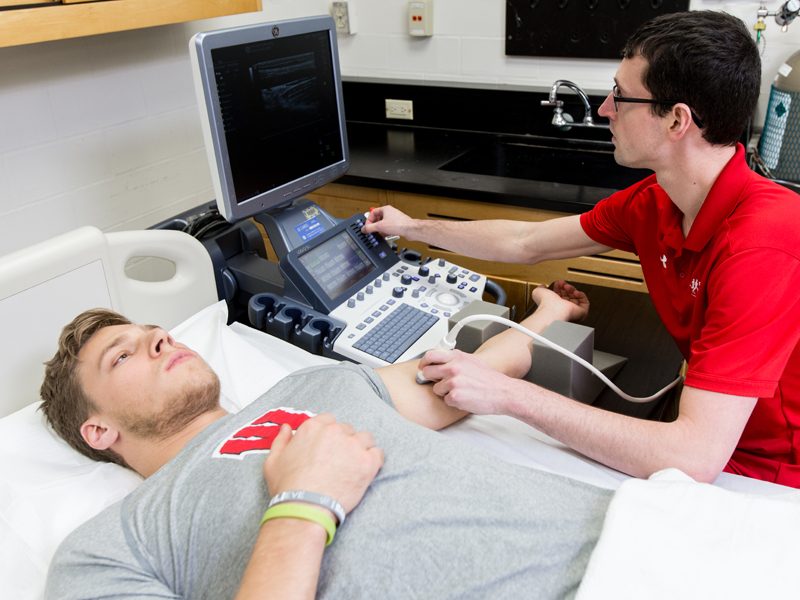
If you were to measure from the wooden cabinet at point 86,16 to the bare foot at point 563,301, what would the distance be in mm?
1341

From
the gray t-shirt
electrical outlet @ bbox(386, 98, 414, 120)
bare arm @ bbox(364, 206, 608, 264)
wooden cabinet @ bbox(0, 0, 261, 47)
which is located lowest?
the gray t-shirt

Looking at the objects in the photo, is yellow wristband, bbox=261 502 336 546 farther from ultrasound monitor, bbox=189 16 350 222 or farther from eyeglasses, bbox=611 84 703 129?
eyeglasses, bbox=611 84 703 129

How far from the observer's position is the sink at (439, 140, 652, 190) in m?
2.60

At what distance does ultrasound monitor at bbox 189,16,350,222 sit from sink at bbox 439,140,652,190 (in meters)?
0.92

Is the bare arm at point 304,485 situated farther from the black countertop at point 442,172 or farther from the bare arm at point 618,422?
the black countertop at point 442,172

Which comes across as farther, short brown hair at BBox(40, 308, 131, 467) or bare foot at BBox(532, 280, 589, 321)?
bare foot at BBox(532, 280, 589, 321)

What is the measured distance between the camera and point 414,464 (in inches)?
43.4

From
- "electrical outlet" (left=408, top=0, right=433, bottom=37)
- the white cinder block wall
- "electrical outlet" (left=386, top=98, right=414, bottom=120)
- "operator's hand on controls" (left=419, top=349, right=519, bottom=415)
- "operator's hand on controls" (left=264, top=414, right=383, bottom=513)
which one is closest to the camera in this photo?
"operator's hand on controls" (left=264, top=414, right=383, bottom=513)

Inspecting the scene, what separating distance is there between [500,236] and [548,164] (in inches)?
40.5

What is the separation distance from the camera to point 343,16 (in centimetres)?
302

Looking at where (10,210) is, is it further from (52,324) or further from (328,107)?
(328,107)

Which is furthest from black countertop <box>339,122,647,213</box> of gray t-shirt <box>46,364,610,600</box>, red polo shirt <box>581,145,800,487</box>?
gray t-shirt <box>46,364,610,600</box>

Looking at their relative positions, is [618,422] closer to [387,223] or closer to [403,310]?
[403,310]

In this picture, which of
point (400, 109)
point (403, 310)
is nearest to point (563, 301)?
point (403, 310)
